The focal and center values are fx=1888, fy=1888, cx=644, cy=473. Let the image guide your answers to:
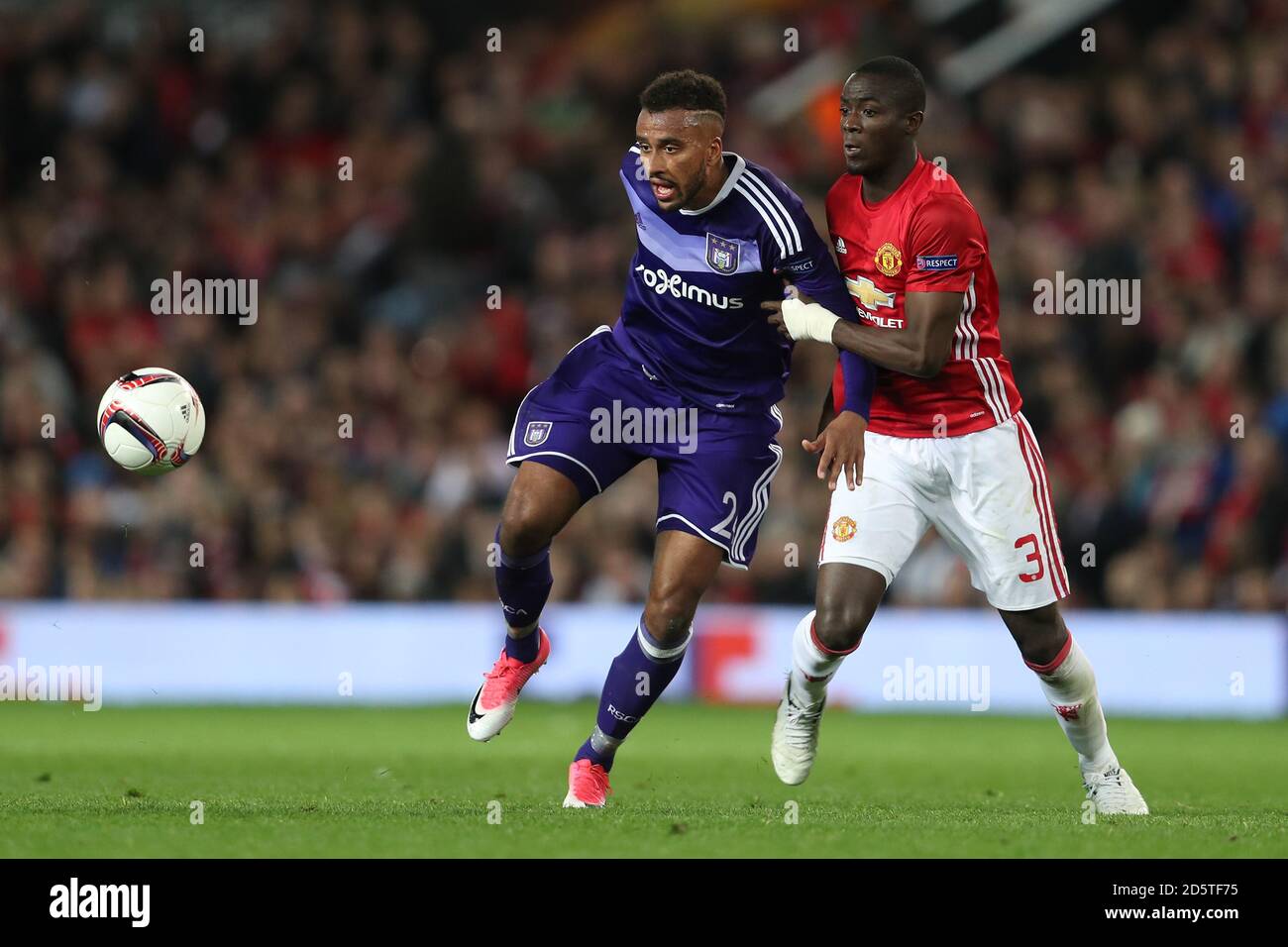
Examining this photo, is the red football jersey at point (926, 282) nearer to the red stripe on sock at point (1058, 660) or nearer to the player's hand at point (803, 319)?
the player's hand at point (803, 319)

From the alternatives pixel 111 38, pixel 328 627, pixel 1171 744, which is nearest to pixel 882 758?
pixel 1171 744

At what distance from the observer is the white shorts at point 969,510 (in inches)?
281

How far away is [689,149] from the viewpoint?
23.1 ft

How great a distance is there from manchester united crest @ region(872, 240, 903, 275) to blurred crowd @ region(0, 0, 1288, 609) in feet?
23.1

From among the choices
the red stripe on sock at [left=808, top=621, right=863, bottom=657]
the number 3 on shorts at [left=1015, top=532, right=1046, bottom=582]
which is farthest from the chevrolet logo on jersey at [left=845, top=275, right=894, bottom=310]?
the red stripe on sock at [left=808, top=621, right=863, bottom=657]

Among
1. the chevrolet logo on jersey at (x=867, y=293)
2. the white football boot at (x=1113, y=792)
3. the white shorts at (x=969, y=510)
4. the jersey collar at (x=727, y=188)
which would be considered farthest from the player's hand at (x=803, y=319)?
the white football boot at (x=1113, y=792)

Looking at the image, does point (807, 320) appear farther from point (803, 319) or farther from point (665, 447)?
point (665, 447)

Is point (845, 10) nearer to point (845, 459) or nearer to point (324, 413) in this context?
point (324, 413)

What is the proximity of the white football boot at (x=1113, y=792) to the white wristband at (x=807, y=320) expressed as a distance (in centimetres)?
202

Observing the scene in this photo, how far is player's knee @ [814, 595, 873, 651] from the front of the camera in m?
7.09

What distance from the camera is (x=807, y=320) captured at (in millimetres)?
7039

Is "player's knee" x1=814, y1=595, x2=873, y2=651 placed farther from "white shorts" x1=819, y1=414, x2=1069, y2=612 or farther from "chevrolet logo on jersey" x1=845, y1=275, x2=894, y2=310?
"chevrolet logo on jersey" x1=845, y1=275, x2=894, y2=310

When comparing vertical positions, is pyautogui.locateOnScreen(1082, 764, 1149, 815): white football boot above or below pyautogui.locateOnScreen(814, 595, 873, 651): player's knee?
below

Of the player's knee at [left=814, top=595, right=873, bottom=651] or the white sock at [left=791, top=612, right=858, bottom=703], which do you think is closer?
the player's knee at [left=814, top=595, right=873, bottom=651]
